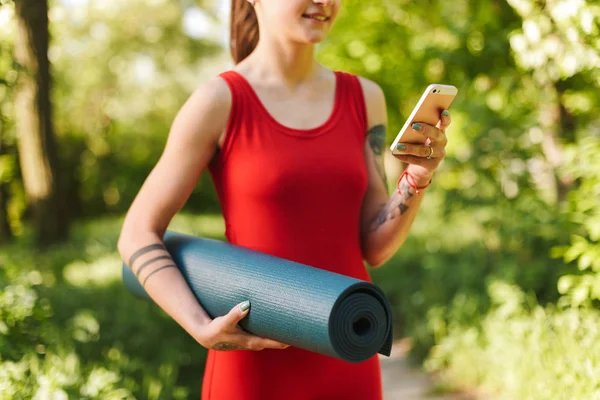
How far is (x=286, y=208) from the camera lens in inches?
67.4

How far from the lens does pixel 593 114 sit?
5062 mm

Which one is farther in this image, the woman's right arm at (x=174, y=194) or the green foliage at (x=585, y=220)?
the green foliage at (x=585, y=220)

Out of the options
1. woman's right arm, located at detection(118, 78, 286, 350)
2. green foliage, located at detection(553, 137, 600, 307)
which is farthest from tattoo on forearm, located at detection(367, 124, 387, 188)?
green foliage, located at detection(553, 137, 600, 307)

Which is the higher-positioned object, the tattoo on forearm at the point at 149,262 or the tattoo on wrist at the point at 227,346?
the tattoo on forearm at the point at 149,262

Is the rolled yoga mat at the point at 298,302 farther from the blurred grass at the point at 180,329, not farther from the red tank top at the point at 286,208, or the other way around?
the blurred grass at the point at 180,329

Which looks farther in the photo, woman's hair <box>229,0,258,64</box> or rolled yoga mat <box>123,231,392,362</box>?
woman's hair <box>229,0,258,64</box>

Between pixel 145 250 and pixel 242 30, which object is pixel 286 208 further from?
pixel 242 30

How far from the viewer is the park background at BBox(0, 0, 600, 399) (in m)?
3.52

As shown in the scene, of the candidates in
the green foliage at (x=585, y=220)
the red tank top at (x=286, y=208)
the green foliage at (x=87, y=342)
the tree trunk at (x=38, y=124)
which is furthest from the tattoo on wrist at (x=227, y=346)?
the tree trunk at (x=38, y=124)

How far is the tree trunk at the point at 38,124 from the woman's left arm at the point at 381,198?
5.70 meters

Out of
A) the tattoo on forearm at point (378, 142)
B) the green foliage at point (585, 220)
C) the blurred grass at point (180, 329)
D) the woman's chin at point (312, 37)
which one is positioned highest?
the woman's chin at point (312, 37)

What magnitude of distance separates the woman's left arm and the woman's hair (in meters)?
0.35

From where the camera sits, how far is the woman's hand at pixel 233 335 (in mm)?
1508

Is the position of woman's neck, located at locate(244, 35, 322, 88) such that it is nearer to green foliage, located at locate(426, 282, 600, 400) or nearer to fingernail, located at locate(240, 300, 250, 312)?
fingernail, located at locate(240, 300, 250, 312)
